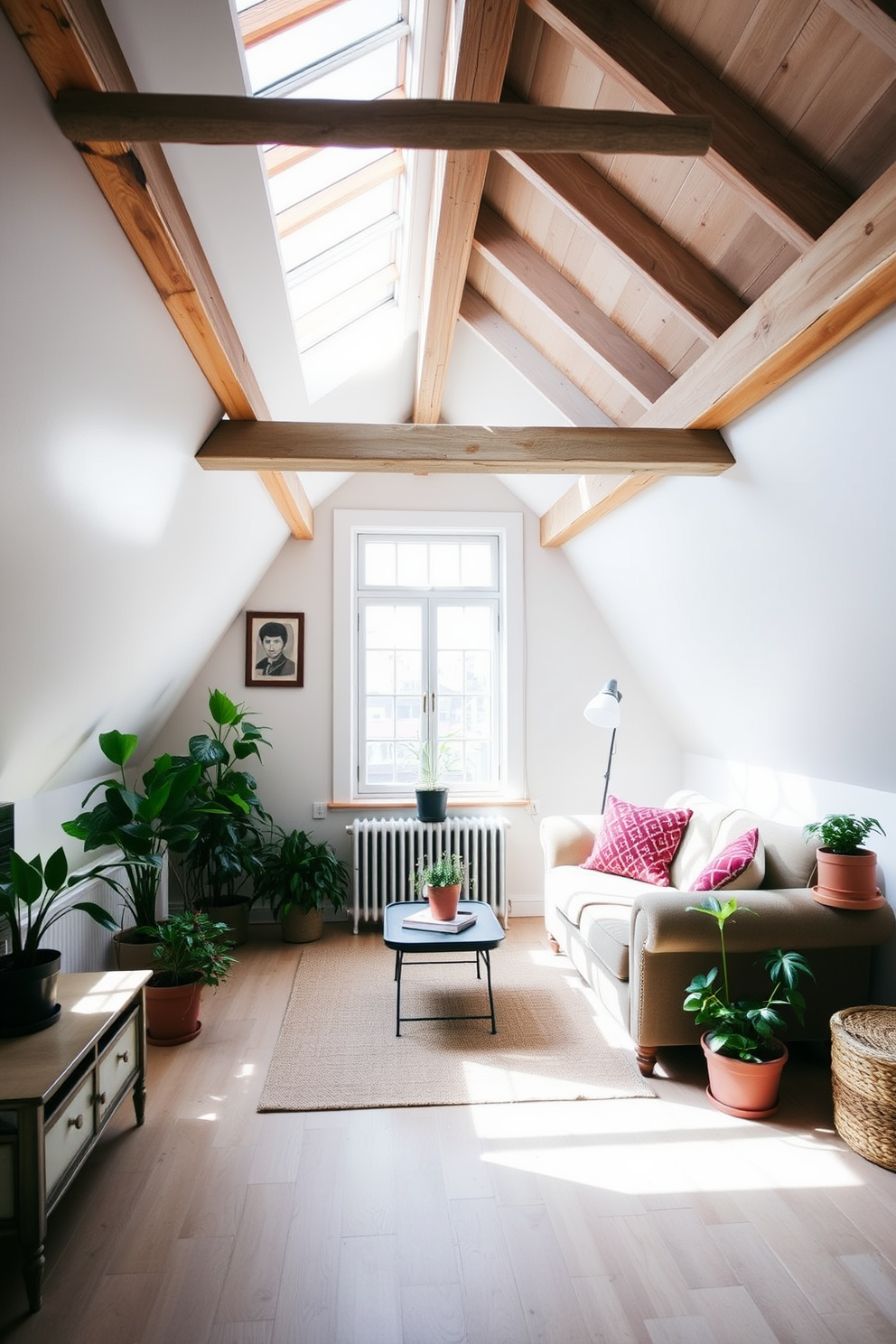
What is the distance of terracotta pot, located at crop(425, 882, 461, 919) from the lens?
11.7ft

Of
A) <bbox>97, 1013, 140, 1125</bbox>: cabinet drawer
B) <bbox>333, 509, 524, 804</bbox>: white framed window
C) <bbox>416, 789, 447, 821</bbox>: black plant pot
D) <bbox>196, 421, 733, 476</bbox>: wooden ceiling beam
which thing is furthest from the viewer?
<bbox>333, 509, 524, 804</bbox>: white framed window

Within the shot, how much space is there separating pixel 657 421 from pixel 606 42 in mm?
1352

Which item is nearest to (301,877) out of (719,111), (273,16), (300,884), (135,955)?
(300,884)

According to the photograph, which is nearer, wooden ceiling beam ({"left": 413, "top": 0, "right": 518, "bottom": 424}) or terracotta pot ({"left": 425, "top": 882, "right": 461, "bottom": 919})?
wooden ceiling beam ({"left": 413, "top": 0, "right": 518, "bottom": 424})

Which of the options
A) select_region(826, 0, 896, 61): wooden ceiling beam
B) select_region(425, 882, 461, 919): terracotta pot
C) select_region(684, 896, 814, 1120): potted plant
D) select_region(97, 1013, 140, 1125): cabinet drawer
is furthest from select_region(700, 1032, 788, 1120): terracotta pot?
select_region(826, 0, 896, 61): wooden ceiling beam

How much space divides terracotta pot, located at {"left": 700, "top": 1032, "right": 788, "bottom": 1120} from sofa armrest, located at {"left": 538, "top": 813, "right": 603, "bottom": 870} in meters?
1.65

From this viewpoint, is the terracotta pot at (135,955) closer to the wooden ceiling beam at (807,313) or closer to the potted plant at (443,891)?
the potted plant at (443,891)

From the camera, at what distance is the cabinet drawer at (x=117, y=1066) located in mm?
2312

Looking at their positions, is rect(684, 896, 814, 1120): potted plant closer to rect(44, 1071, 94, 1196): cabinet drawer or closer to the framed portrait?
rect(44, 1071, 94, 1196): cabinet drawer

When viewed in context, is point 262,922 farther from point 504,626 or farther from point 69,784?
point 504,626

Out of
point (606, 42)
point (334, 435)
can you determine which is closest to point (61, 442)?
point (334, 435)

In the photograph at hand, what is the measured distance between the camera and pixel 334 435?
10.4ft

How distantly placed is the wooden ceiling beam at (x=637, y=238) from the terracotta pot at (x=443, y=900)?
244 centimetres

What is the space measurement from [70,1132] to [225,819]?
2406 millimetres
